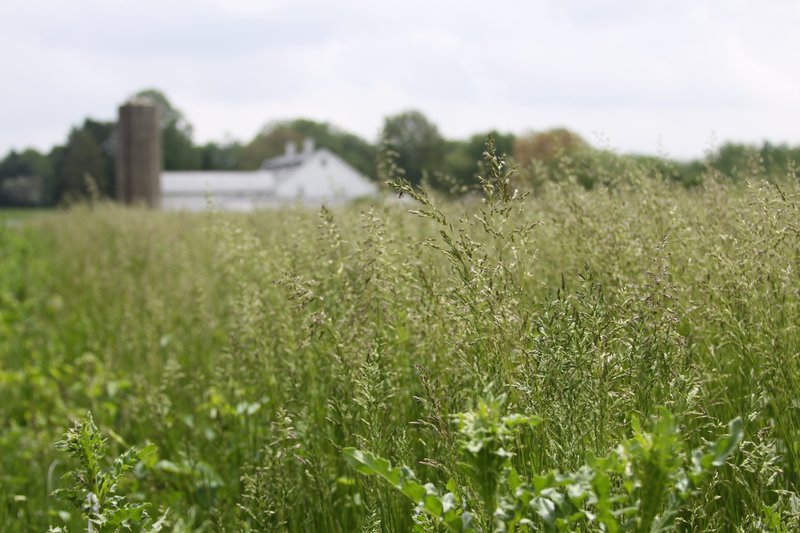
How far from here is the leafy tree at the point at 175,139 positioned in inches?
3270

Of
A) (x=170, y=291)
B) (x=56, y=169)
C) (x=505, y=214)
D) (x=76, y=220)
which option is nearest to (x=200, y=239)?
(x=170, y=291)

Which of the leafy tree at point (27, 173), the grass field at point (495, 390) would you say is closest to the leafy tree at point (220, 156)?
the leafy tree at point (27, 173)

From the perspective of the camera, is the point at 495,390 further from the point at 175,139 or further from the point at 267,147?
the point at 267,147

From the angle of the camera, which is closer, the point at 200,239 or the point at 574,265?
the point at 574,265

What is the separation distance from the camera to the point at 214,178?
6825cm

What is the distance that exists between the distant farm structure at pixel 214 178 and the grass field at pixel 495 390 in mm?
1239

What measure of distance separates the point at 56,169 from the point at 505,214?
72.4 m

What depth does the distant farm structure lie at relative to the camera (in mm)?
14023

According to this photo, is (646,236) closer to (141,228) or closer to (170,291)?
(170,291)

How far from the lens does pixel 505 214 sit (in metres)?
1.97

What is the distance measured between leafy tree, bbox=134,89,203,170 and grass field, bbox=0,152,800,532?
82.5 meters

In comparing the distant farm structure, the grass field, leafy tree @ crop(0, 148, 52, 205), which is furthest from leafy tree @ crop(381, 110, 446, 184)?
the grass field

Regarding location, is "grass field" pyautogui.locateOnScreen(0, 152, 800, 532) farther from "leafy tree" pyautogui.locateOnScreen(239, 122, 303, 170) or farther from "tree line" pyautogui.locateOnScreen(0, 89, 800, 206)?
"leafy tree" pyautogui.locateOnScreen(239, 122, 303, 170)

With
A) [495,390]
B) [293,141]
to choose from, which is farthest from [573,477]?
[293,141]
